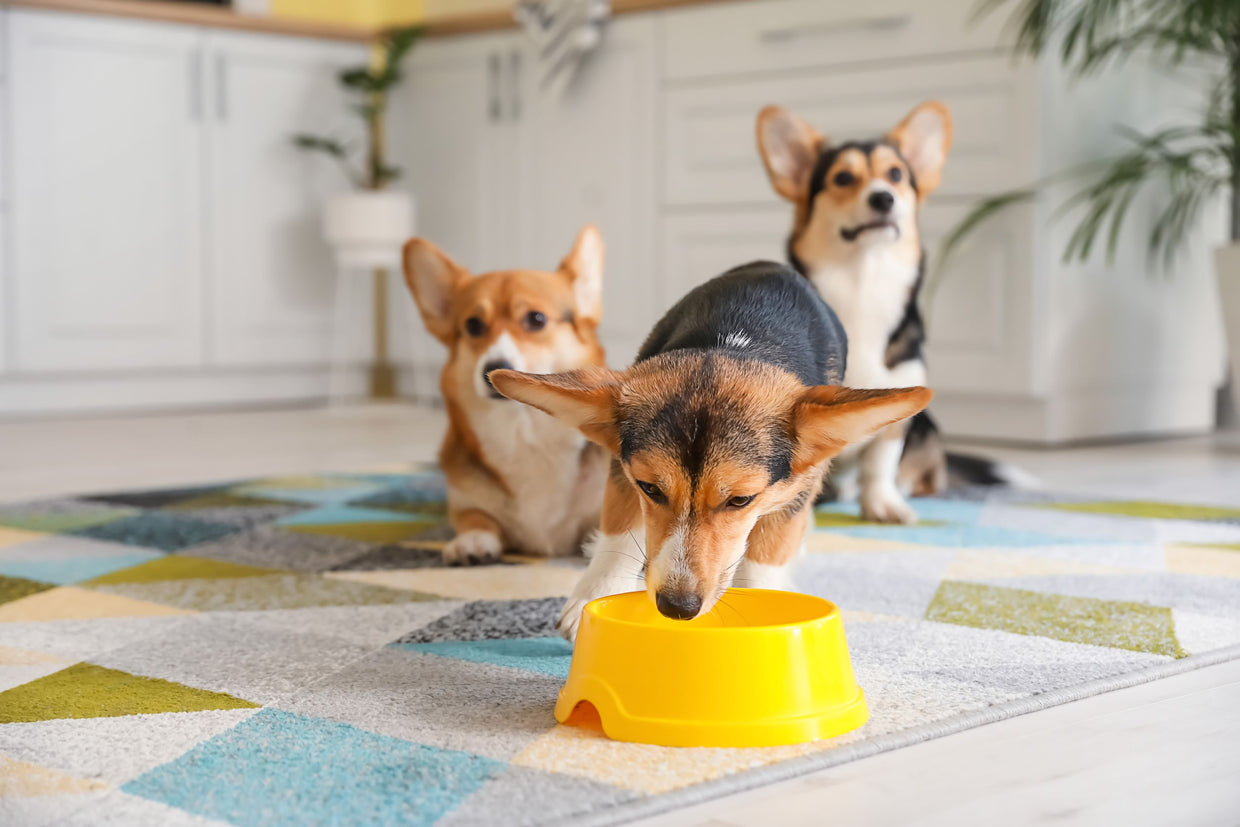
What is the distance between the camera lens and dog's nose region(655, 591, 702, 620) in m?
1.20

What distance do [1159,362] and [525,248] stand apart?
7.03ft

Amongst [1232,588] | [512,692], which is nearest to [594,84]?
[1232,588]

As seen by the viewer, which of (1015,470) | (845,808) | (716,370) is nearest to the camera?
(845,808)

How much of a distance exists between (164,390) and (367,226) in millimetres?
916

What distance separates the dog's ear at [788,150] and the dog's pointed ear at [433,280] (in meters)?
0.74

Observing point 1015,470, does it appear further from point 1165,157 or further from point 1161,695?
point 1161,695

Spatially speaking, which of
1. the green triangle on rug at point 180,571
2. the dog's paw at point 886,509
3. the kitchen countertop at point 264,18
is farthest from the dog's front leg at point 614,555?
the kitchen countertop at point 264,18

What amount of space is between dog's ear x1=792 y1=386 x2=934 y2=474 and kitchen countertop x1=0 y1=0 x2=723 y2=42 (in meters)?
3.20

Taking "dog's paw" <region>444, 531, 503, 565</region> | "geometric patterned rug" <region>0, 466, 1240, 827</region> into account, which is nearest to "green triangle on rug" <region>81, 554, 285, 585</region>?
"geometric patterned rug" <region>0, 466, 1240, 827</region>

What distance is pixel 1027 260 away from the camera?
11.8 feet

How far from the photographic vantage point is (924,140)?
2.64 meters

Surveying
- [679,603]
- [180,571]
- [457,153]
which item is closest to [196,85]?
[457,153]

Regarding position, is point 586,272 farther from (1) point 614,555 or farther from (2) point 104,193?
(2) point 104,193

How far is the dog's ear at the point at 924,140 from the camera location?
2604 mm
